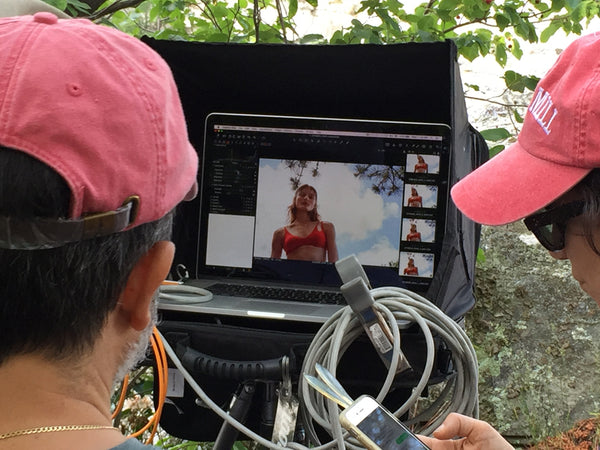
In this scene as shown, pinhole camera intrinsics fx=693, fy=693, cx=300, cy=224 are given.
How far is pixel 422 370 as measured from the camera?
1.26m

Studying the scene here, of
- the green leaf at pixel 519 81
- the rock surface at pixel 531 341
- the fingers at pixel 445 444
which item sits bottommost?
the rock surface at pixel 531 341

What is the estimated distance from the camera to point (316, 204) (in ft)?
5.82

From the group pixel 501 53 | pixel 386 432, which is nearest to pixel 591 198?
pixel 386 432

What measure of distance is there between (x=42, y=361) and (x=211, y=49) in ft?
3.87

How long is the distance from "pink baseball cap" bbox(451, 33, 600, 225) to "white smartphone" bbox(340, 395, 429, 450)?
315mm

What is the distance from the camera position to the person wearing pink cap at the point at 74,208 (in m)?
0.62

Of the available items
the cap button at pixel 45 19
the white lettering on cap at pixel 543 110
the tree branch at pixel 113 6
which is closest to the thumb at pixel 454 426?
the white lettering on cap at pixel 543 110

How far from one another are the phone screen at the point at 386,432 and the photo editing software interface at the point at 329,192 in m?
0.74

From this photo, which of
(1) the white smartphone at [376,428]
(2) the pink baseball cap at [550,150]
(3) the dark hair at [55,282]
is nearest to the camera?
(3) the dark hair at [55,282]

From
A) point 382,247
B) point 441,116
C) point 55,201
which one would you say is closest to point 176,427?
point 382,247

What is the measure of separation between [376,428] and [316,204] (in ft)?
2.81

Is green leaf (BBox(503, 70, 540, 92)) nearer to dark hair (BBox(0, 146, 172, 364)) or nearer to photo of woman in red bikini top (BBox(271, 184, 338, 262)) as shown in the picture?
photo of woman in red bikini top (BBox(271, 184, 338, 262))

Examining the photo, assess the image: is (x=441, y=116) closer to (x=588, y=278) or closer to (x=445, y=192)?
(x=445, y=192)

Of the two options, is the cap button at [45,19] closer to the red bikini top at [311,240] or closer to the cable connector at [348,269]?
the cable connector at [348,269]
